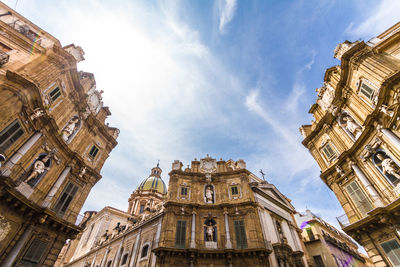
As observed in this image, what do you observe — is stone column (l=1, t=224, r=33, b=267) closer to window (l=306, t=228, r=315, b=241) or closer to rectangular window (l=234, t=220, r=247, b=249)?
rectangular window (l=234, t=220, r=247, b=249)

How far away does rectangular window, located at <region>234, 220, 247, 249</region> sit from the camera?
755 inches

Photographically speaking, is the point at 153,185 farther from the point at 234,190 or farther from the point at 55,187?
the point at 55,187

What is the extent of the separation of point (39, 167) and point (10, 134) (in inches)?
122

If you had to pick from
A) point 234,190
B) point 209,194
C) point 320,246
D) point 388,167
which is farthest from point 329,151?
point 320,246

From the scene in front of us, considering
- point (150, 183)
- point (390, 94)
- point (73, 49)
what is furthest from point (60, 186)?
point (150, 183)

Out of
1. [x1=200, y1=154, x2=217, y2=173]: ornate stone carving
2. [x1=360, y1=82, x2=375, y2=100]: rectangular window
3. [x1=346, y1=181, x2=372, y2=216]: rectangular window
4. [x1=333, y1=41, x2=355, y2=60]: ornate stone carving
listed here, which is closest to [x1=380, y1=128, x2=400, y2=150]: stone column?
[x1=360, y1=82, x2=375, y2=100]: rectangular window

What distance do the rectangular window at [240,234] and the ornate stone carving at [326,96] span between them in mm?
14948

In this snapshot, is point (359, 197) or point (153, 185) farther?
point (153, 185)

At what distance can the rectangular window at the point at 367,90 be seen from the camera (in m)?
15.4

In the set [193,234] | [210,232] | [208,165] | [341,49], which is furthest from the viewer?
[208,165]

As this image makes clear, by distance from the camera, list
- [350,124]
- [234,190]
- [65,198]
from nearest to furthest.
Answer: [65,198] < [350,124] < [234,190]

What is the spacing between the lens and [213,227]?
20734mm

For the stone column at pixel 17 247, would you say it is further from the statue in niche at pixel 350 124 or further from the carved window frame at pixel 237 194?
the statue in niche at pixel 350 124

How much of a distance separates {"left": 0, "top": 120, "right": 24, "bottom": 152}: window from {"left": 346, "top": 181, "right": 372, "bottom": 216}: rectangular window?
82.5 feet
